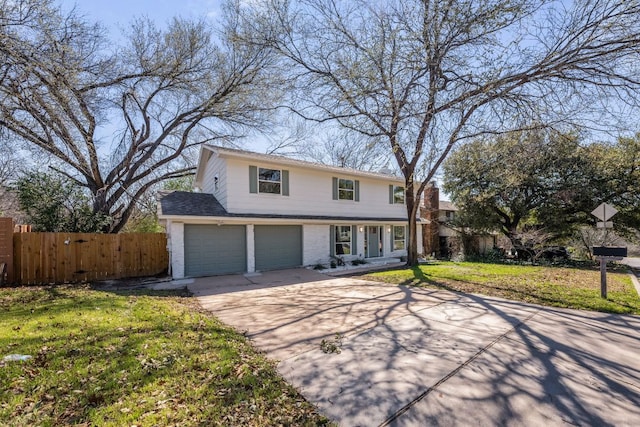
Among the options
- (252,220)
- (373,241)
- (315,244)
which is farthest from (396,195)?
(252,220)

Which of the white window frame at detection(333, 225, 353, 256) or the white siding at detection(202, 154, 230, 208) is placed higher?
the white siding at detection(202, 154, 230, 208)

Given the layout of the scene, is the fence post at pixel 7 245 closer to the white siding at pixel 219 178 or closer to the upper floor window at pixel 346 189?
the white siding at pixel 219 178

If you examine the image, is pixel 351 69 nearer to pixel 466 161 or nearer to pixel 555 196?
pixel 466 161

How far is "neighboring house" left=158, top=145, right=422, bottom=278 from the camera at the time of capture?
11391 millimetres

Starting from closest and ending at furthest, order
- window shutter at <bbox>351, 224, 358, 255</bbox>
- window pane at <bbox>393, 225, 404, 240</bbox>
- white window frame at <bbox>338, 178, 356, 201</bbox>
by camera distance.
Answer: white window frame at <bbox>338, 178, 356, 201</bbox>
window shutter at <bbox>351, 224, 358, 255</bbox>
window pane at <bbox>393, 225, 404, 240</bbox>

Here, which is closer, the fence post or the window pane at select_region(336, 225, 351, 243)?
the fence post

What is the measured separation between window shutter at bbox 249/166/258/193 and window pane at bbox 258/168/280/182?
0.28 metres

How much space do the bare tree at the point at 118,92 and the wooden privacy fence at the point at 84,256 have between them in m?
2.62

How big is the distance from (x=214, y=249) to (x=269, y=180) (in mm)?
3741

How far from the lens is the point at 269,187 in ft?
43.4

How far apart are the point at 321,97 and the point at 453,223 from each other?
15944mm

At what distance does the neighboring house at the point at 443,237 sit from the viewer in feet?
68.3

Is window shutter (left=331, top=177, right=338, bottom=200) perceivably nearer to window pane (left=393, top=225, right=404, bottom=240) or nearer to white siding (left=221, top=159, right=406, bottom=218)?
white siding (left=221, top=159, right=406, bottom=218)

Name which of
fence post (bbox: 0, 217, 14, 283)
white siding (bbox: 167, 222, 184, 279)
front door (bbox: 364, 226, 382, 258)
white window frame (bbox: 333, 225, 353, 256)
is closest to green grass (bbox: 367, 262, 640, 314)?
white window frame (bbox: 333, 225, 353, 256)
